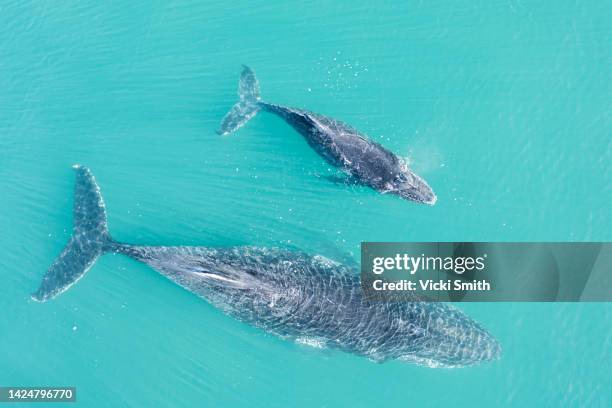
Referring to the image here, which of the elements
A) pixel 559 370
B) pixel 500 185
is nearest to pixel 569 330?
pixel 559 370

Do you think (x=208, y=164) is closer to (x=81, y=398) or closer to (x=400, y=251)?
(x=400, y=251)

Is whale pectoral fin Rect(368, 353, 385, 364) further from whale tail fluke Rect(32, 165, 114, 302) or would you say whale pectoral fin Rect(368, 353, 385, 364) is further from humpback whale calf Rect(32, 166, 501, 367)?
whale tail fluke Rect(32, 165, 114, 302)

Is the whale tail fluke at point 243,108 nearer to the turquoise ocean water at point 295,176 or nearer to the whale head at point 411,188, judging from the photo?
the turquoise ocean water at point 295,176

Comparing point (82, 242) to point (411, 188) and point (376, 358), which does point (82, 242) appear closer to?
point (376, 358)

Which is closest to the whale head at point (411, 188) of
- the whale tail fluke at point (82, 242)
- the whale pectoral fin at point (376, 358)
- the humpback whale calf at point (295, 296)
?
the humpback whale calf at point (295, 296)

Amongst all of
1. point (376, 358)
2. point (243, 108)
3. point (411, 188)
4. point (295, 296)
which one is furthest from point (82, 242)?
point (411, 188)
